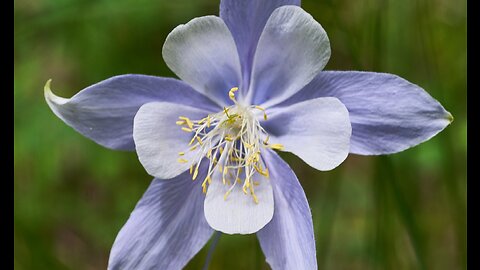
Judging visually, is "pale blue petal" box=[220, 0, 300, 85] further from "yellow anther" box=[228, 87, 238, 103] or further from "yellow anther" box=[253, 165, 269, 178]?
"yellow anther" box=[253, 165, 269, 178]

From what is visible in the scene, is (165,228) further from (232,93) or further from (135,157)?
(135,157)

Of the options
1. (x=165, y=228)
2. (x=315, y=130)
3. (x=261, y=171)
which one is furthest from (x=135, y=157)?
(x=315, y=130)

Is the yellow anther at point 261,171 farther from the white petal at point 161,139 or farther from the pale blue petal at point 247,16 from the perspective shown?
the pale blue petal at point 247,16

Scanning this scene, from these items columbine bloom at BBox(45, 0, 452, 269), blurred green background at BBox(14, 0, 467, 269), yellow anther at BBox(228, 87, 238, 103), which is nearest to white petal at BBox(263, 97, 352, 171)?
columbine bloom at BBox(45, 0, 452, 269)

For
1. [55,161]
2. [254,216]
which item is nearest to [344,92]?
[254,216]
